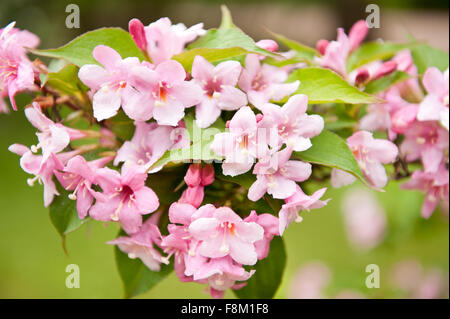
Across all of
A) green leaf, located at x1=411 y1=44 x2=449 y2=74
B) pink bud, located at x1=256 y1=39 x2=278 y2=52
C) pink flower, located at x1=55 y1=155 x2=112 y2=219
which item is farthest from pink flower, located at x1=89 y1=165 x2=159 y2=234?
green leaf, located at x1=411 y1=44 x2=449 y2=74

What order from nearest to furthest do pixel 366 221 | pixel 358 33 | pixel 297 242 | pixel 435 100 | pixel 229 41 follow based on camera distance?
1. pixel 229 41
2. pixel 435 100
3. pixel 358 33
4. pixel 366 221
5. pixel 297 242

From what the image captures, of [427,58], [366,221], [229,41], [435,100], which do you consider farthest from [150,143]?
[366,221]

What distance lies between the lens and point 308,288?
1.92 meters

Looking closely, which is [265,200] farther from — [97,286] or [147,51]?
[97,286]

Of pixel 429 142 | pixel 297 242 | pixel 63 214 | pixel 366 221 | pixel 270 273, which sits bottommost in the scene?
pixel 297 242

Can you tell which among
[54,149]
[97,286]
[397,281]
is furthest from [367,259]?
[54,149]

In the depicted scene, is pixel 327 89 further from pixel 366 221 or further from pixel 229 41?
pixel 366 221

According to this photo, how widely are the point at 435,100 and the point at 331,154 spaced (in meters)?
0.25

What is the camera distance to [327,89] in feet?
2.49

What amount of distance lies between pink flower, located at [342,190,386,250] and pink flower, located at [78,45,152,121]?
5.34 feet

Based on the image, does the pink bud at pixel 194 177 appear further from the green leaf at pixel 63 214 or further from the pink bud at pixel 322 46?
the pink bud at pixel 322 46

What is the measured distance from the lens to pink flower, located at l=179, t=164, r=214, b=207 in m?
0.70

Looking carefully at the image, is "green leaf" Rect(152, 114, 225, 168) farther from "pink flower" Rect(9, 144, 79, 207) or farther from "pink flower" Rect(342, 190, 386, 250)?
"pink flower" Rect(342, 190, 386, 250)
